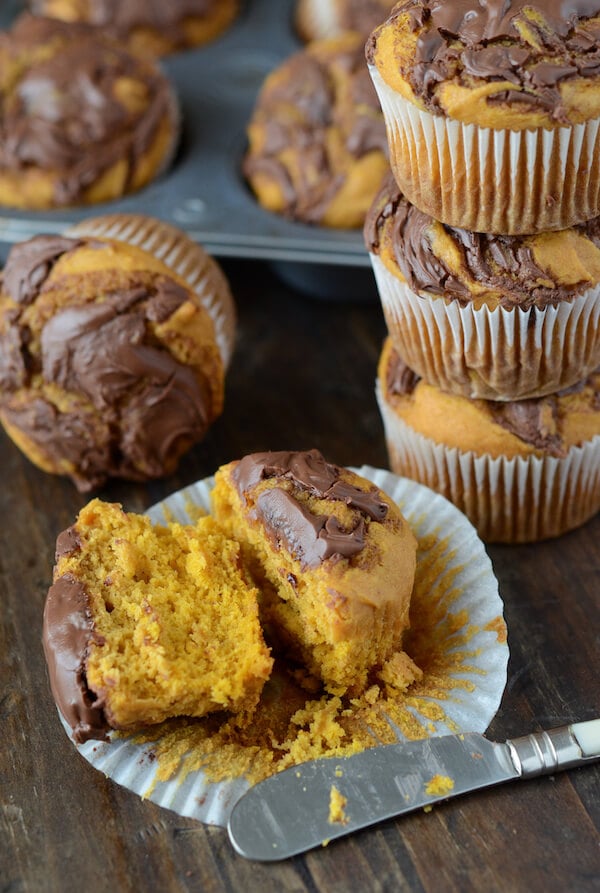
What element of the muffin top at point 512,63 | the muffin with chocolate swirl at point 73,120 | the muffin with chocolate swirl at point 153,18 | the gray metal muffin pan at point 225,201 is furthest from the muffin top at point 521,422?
the muffin with chocolate swirl at point 153,18

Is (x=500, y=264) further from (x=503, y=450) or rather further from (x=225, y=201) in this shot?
(x=225, y=201)

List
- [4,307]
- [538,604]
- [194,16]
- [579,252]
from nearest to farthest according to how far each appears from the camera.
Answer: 1. [579,252]
2. [538,604]
3. [4,307]
4. [194,16]

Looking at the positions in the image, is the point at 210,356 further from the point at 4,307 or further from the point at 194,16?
the point at 194,16

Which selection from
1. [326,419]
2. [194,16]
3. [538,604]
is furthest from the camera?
[194,16]

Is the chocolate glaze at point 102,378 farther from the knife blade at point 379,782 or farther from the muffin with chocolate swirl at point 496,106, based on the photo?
the knife blade at point 379,782

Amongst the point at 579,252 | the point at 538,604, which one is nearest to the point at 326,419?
the point at 538,604

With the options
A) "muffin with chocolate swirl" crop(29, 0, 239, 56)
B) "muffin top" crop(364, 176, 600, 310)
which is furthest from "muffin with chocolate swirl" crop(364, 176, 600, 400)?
"muffin with chocolate swirl" crop(29, 0, 239, 56)


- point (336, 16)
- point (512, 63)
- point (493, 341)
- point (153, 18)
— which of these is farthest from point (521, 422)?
point (153, 18)
